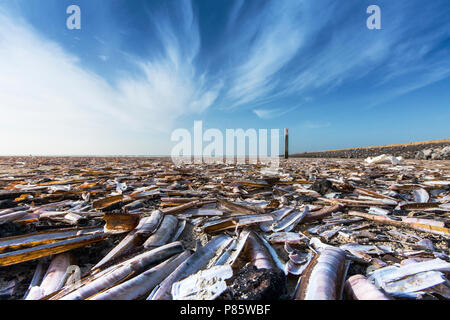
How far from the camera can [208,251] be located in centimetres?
118

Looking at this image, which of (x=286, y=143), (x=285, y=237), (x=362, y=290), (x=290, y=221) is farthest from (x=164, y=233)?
(x=286, y=143)

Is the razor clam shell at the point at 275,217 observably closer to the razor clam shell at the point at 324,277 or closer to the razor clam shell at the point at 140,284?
the razor clam shell at the point at 324,277

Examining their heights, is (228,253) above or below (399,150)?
below

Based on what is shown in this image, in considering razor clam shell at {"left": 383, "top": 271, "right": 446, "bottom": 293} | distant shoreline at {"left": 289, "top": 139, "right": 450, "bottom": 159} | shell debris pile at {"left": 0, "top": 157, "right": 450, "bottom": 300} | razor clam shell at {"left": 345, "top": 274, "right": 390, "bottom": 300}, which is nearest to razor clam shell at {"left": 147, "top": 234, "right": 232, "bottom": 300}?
shell debris pile at {"left": 0, "top": 157, "right": 450, "bottom": 300}

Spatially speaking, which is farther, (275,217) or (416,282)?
(275,217)

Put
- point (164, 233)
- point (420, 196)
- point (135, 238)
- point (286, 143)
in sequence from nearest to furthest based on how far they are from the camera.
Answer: point (135, 238) < point (164, 233) < point (420, 196) < point (286, 143)

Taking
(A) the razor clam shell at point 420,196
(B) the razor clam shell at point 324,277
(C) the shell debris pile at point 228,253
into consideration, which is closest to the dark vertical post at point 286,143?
(A) the razor clam shell at point 420,196

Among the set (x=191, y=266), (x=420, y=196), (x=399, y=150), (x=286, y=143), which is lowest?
(x=191, y=266)

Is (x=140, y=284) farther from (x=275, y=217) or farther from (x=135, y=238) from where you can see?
(x=275, y=217)

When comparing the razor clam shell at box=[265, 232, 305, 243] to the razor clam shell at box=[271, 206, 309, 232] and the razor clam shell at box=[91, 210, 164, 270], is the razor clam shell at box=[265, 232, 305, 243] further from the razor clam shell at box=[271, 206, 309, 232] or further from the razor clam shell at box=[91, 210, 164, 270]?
the razor clam shell at box=[91, 210, 164, 270]

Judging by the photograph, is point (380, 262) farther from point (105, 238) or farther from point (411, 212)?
point (105, 238)
